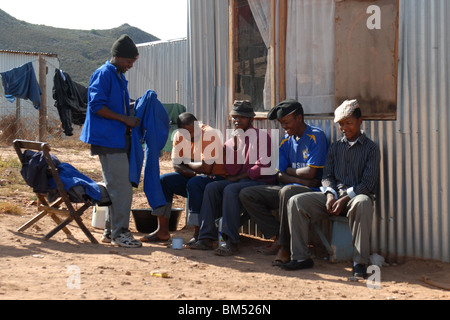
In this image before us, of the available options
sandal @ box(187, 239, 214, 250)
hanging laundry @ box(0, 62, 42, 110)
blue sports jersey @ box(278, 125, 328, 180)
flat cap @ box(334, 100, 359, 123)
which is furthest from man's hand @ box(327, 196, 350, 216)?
hanging laundry @ box(0, 62, 42, 110)

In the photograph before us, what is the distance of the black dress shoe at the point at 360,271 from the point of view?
469cm

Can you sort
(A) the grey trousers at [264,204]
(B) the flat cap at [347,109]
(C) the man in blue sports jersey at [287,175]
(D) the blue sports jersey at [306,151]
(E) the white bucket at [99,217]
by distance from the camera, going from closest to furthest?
(B) the flat cap at [347,109]
(C) the man in blue sports jersey at [287,175]
(D) the blue sports jersey at [306,151]
(A) the grey trousers at [264,204]
(E) the white bucket at [99,217]

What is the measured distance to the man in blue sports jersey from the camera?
5.27 metres

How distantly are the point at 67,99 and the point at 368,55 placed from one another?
7.80 meters

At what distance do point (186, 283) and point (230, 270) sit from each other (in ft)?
2.15

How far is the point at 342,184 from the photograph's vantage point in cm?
507

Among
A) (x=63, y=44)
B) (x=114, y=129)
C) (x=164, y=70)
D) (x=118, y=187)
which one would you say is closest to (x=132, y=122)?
(x=114, y=129)

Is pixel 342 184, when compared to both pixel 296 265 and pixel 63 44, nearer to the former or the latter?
pixel 296 265

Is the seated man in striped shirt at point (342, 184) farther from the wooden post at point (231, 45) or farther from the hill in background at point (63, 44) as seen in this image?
the hill in background at point (63, 44)

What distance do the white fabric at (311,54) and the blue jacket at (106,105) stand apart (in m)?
1.81

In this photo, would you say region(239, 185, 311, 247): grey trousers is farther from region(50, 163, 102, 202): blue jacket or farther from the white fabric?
region(50, 163, 102, 202): blue jacket

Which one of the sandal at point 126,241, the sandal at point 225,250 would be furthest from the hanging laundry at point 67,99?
the sandal at point 225,250

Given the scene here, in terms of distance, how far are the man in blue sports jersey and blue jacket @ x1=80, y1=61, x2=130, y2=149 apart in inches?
55.5

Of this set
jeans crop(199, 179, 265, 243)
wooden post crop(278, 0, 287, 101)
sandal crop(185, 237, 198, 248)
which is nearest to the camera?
jeans crop(199, 179, 265, 243)
